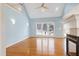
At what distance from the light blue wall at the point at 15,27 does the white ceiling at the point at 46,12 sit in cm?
10

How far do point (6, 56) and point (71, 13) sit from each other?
Answer: 37.2 inches

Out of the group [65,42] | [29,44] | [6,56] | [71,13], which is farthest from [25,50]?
[71,13]

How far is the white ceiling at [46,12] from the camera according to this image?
1548mm

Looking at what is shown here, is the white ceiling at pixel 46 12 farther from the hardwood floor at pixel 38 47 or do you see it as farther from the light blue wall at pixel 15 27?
the hardwood floor at pixel 38 47

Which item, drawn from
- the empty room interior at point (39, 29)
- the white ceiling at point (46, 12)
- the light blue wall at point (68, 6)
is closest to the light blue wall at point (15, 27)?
the empty room interior at point (39, 29)

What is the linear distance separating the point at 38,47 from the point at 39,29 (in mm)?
235

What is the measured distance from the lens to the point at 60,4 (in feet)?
5.02

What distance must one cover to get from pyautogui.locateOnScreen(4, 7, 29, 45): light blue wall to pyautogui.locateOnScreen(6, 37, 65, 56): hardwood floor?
8 cm

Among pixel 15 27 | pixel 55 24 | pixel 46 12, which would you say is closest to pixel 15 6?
pixel 15 27

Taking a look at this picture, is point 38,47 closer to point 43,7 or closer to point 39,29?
point 39,29

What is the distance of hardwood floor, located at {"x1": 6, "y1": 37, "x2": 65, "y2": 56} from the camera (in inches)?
59.7

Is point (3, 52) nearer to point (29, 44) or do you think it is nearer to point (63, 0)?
point (29, 44)

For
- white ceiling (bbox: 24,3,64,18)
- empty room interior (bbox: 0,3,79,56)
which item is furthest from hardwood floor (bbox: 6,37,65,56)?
white ceiling (bbox: 24,3,64,18)

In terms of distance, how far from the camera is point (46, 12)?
162cm
